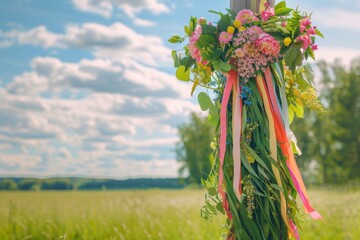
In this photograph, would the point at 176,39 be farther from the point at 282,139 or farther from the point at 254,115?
the point at 282,139

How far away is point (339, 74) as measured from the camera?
108 feet

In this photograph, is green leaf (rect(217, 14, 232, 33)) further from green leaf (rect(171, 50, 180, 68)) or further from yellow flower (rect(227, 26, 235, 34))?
green leaf (rect(171, 50, 180, 68))

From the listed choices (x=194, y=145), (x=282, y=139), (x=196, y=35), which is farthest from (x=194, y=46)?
(x=194, y=145)

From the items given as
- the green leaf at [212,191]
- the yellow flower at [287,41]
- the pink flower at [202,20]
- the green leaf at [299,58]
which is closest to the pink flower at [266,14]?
→ the yellow flower at [287,41]

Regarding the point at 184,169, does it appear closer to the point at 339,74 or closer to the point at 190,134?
the point at 190,134

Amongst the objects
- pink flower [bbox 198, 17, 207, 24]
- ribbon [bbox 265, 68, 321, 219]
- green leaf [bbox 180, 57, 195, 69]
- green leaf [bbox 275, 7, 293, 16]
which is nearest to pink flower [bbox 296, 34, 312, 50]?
green leaf [bbox 275, 7, 293, 16]

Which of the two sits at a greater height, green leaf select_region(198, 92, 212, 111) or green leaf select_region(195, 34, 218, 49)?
green leaf select_region(195, 34, 218, 49)

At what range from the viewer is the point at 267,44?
3.80m

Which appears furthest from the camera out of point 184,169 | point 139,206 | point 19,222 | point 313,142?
point 184,169

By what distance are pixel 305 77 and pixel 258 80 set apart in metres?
0.52

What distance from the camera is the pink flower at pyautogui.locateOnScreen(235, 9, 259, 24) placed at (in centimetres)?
392

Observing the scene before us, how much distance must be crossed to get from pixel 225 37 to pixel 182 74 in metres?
0.51

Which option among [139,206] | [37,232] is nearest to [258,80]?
[37,232]

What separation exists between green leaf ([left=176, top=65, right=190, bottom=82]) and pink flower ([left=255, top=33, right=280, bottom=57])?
0.65 metres
